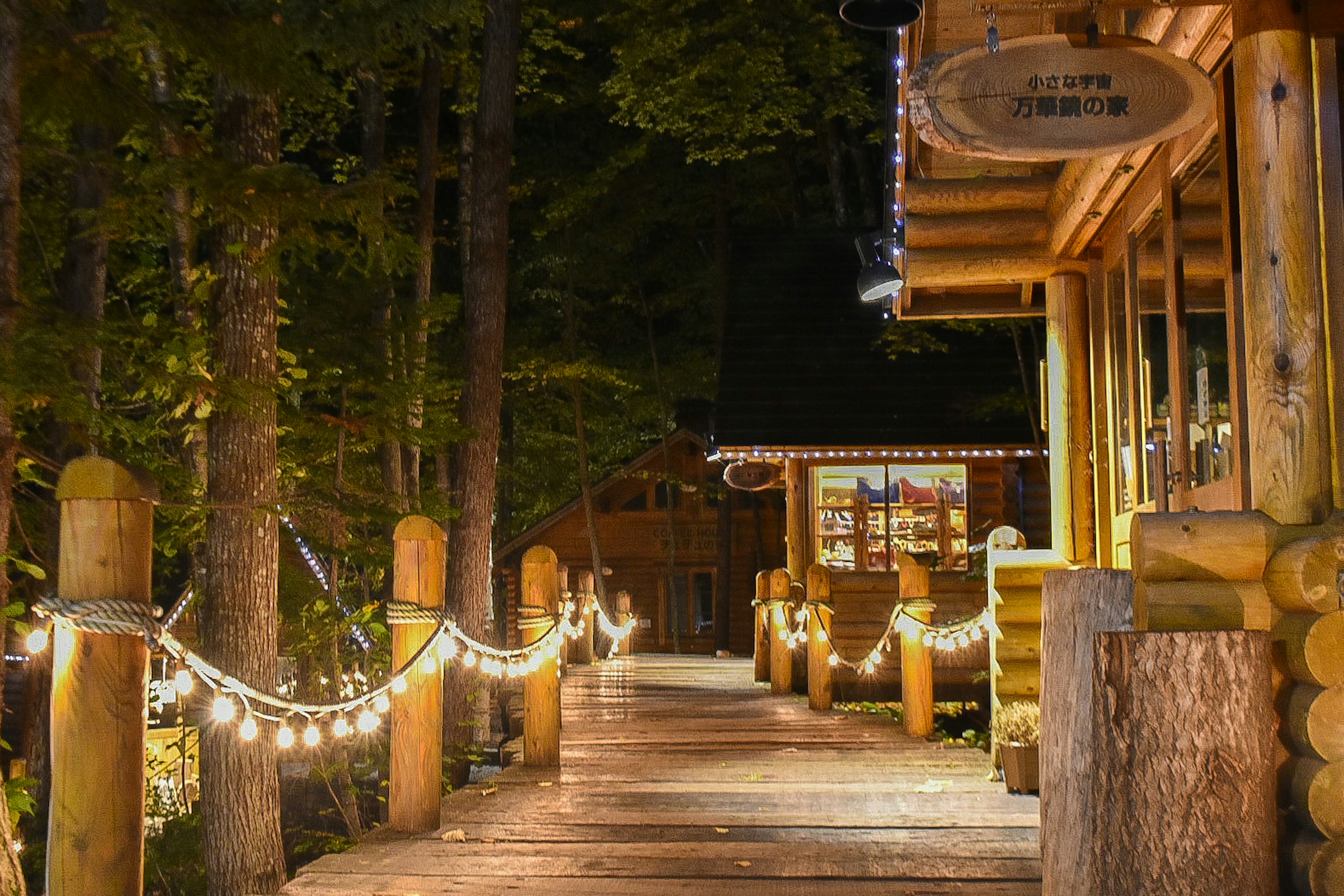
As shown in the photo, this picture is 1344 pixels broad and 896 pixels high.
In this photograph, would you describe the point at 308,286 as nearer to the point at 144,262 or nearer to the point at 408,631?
the point at 144,262

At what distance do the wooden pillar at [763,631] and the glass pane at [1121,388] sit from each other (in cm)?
784

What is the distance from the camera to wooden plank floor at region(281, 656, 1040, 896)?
5688 millimetres

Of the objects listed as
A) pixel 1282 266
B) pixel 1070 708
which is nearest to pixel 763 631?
pixel 1282 266

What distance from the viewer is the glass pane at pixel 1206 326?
5.94 metres

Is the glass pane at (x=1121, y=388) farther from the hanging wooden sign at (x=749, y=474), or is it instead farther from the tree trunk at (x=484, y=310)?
the hanging wooden sign at (x=749, y=474)

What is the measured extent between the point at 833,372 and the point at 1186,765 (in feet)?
59.0

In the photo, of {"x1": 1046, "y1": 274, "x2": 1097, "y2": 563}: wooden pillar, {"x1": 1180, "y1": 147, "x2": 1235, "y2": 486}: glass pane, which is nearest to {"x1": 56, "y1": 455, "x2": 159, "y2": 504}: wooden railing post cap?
{"x1": 1180, "y1": 147, "x2": 1235, "y2": 486}: glass pane

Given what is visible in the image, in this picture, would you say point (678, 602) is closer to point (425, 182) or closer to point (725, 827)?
point (425, 182)

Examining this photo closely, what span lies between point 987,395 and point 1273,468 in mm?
15567

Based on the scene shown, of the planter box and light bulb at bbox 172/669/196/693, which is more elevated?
light bulb at bbox 172/669/196/693

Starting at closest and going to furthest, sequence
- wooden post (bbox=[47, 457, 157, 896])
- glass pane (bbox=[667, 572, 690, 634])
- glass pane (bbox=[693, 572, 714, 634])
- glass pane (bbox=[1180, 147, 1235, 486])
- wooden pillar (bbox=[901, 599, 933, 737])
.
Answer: wooden post (bbox=[47, 457, 157, 896])
glass pane (bbox=[1180, 147, 1235, 486])
wooden pillar (bbox=[901, 599, 933, 737])
glass pane (bbox=[667, 572, 690, 634])
glass pane (bbox=[693, 572, 714, 634])

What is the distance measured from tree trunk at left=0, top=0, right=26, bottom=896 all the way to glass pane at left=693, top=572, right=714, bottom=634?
2564 centimetres

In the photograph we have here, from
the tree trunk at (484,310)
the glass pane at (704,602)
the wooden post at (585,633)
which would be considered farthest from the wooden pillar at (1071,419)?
the glass pane at (704,602)

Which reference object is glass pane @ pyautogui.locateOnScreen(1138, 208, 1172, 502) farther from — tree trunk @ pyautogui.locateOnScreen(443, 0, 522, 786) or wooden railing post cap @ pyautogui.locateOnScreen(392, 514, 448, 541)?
tree trunk @ pyautogui.locateOnScreen(443, 0, 522, 786)
